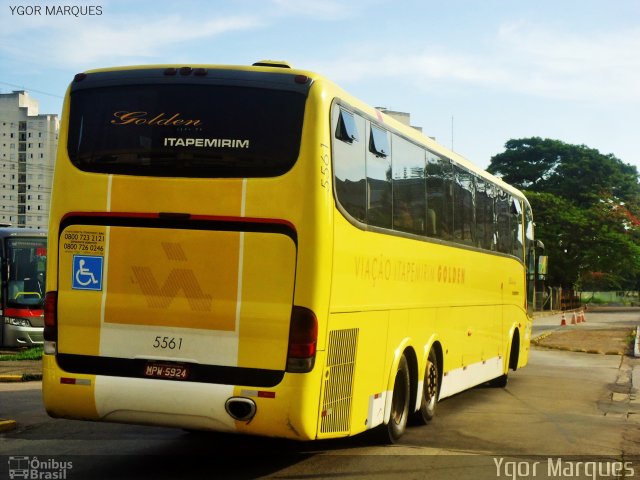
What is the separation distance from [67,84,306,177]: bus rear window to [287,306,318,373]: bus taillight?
1210mm

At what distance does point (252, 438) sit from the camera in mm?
10719

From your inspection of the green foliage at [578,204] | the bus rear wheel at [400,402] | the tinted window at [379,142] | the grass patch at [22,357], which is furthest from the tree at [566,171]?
the tinted window at [379,142]

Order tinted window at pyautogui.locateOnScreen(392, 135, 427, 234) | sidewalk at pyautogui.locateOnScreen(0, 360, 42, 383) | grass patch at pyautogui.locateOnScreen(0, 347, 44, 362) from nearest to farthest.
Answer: tinted window at pyautogui.locateOnScreen(392, 135, 427, 234) < sidewalk at pyautogui.locateOnScreen(0, 360, 42, 383) < grass patch at pyautogui.locateOnScreen(0, 347, 44, 362)

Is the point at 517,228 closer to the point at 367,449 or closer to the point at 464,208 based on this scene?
the point at 464,208

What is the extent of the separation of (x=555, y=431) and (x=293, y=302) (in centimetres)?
526

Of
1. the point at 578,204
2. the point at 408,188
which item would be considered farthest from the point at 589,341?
the point at 578,204

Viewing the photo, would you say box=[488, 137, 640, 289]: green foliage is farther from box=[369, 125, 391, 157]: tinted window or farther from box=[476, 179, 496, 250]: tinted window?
box=[369, 125, 391, 157]: tinted window

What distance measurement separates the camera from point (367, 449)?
10.1 meters

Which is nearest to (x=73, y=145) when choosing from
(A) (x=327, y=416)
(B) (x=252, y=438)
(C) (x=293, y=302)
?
(C) (x=293, y=302)

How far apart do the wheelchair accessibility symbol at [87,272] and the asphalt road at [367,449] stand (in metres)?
1.64

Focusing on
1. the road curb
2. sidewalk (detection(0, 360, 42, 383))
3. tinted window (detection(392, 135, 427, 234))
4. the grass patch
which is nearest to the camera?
tinted window (detection(392, 135, 427, 234))

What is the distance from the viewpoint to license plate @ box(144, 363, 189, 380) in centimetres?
809

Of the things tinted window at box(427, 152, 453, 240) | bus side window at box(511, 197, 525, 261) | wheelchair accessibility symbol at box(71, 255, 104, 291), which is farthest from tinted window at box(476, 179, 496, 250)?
wheelchair accessibility symbol at box(71, 255, 104, 291)

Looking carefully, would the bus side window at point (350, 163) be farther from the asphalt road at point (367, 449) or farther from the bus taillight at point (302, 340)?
the asphalt road at point (367, 449)
